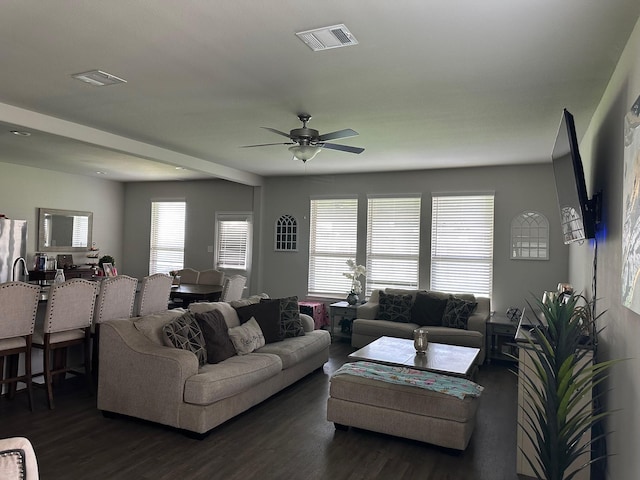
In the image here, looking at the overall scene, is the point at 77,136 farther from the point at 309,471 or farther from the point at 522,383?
the point at 522,383

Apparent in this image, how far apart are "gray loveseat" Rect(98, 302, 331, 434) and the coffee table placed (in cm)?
92

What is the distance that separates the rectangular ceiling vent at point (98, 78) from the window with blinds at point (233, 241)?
4895 mm

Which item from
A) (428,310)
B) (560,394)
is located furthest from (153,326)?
(428,310)

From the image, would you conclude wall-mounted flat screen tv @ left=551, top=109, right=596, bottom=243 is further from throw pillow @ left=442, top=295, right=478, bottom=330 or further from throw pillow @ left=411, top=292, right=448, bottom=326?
throw pillow @ left=411, top=292, right=448, bottom=326

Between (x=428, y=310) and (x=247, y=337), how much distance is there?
9.51 feet

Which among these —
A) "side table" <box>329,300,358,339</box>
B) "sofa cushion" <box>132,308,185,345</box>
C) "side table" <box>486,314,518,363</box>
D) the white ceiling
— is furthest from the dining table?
"side table" <box>486,314,518,363</box>

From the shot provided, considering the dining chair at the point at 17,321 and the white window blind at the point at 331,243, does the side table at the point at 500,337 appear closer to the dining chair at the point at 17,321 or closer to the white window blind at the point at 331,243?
the white window blind at the point at 331,243

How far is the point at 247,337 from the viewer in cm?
434

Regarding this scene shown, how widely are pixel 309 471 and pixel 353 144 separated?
3500mm

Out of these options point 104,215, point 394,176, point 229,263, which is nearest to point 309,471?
point 394,176

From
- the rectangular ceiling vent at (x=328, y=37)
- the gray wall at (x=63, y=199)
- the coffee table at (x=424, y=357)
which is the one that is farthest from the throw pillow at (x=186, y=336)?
the gray wall at (x=63, y=199)

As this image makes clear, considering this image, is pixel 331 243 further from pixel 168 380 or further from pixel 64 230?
pixel 64 230

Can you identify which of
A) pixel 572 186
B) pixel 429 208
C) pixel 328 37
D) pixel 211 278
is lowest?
pixel 211 278

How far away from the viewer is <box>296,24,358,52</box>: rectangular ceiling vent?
2.51 m
